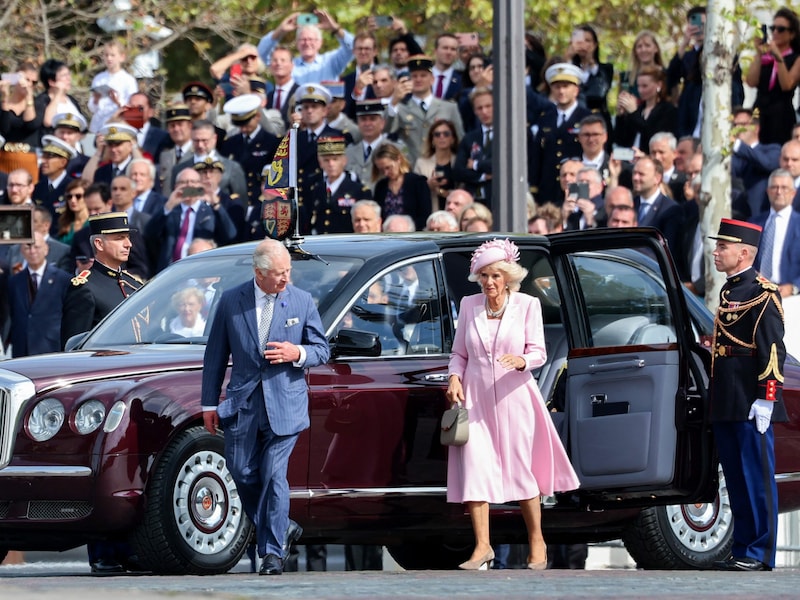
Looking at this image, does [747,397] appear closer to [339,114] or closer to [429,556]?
[429,556]

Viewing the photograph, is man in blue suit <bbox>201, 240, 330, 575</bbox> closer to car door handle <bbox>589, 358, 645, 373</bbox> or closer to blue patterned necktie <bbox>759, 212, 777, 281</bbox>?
car door handle <bbox>589, 358, 645, 373</bbox>

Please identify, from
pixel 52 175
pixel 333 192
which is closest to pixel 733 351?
pixel 333 192

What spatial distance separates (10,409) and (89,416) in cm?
43

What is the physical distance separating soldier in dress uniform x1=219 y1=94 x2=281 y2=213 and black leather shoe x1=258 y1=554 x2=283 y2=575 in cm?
1009

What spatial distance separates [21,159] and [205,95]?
217 centimetres

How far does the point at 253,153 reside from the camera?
20.2 m

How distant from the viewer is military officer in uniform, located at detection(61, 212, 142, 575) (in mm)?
13141

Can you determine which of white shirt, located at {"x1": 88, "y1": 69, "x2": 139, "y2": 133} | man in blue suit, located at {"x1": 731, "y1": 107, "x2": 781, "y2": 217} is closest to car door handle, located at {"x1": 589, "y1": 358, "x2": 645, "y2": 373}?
man in blue suit, located at {"x1": 731, "y1": 107, "x2": 781, "y2": 217}

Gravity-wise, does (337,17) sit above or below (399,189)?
above

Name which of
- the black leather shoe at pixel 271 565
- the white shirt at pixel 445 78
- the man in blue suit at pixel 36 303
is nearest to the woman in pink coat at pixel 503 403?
the black leather shoe at pixel 271 565

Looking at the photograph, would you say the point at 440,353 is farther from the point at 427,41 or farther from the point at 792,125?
the point at 427,41

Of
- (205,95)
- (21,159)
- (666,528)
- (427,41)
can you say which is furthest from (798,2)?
(666,528)

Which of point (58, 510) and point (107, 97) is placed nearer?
point (58, 510)

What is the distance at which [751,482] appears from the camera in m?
11.2
